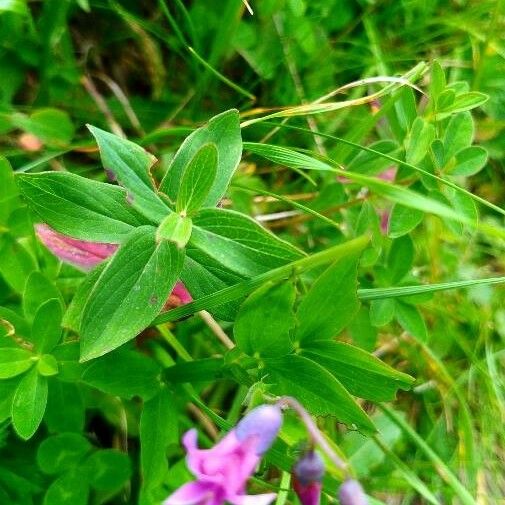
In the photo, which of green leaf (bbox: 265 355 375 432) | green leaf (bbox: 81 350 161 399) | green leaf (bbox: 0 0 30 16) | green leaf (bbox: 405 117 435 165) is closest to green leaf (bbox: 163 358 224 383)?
green leaf (bbox: 81 350 161 399)

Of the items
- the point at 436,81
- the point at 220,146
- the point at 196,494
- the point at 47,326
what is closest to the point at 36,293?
the point at 47,326

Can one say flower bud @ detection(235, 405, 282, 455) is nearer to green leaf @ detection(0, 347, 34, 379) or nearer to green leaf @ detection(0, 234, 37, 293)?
green leaf @ detection(0, 347, 34, 379)

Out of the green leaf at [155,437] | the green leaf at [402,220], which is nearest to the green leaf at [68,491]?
the green leaf at [155,437]

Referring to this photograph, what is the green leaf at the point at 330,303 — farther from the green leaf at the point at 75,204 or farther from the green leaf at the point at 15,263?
the green leaf at the point at 15,263

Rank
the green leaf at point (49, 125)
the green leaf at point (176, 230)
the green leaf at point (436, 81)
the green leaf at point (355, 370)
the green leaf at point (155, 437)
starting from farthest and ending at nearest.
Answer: the green leaf at point (49, 125) → the green leaf at point (436, 81) → the green leaf at point (155, 437) → the green leaf at point (355, 370) → the green leaf at point (176, 230)

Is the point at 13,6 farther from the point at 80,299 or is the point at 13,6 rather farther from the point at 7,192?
the point at 80,299

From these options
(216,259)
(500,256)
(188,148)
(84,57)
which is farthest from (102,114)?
(500,256)
